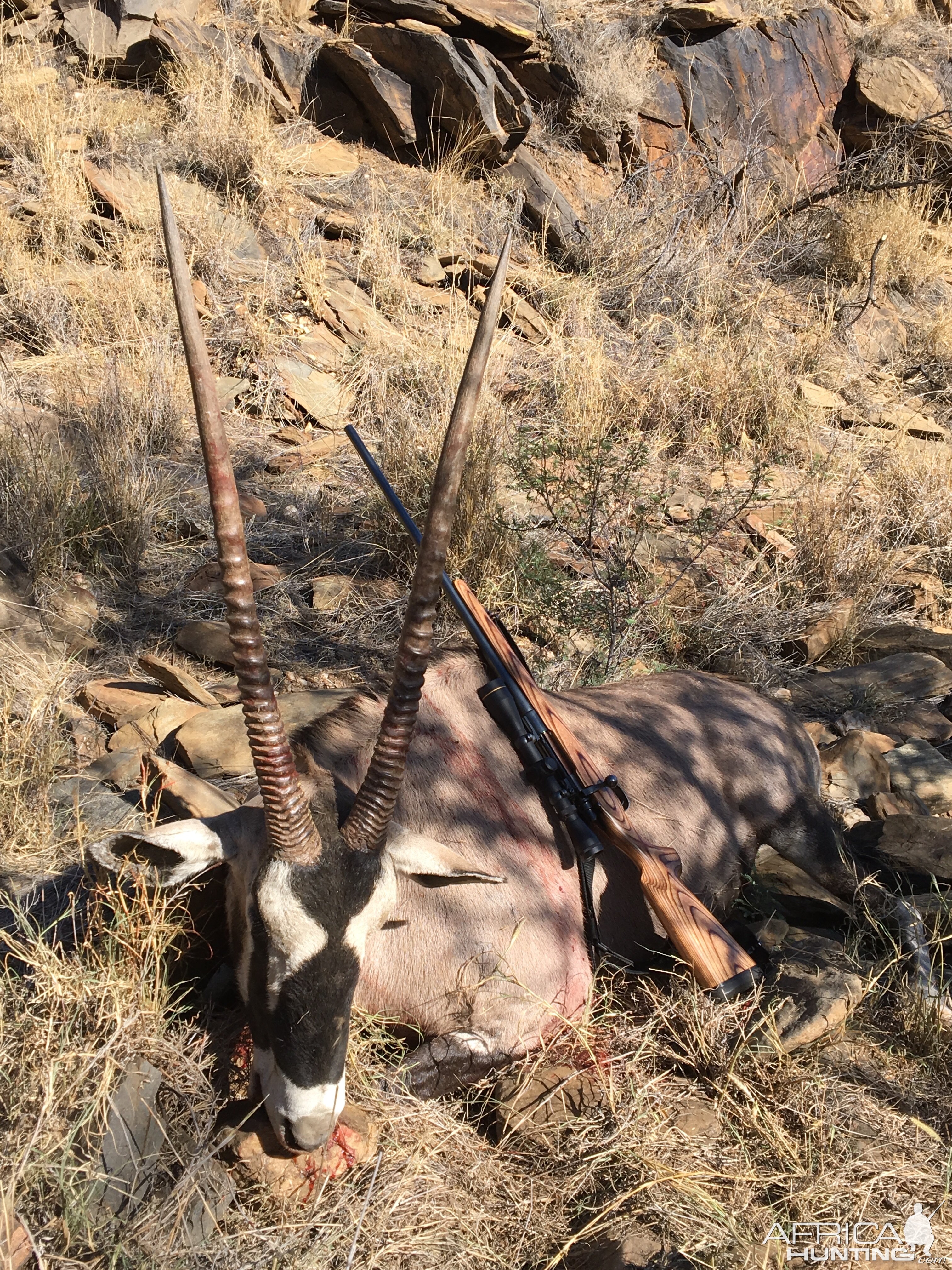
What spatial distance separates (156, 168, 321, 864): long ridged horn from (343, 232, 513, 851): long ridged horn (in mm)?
166

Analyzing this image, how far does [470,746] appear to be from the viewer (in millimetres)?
3684

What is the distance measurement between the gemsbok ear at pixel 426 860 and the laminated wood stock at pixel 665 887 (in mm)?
604

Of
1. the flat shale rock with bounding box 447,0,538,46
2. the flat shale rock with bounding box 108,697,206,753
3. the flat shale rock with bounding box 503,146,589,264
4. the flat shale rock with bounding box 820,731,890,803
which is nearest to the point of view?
→ the flat shale rock with bounding box 108,697,206,753

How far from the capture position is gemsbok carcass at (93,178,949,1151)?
2.61 metres

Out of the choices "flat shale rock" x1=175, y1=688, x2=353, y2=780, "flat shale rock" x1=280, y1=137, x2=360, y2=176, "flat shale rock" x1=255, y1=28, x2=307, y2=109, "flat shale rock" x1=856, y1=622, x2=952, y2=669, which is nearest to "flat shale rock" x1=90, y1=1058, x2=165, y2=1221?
"flat shale rock" x1=175, y1=688, x2=353, y2=780

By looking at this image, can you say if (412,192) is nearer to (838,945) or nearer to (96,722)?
(96,722)

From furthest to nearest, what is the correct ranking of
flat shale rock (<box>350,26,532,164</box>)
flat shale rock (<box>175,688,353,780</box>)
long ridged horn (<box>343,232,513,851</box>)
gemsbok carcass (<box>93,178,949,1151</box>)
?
1. flat shale rock (<box>350,26,532,164</box>)
2. flat shale rock (<box>175,688,353,780</box>)
3. gemsbok carcass (<box>93,178,949,1151</box>)
4. long ridged horn (<box>343,232,513,851</box>)

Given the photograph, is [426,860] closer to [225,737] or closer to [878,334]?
[225,737]

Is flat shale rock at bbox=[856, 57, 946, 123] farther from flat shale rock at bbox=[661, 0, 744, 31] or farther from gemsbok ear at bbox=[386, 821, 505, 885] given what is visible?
gemsbok ear at bbox=[386, 821, 505, 885]

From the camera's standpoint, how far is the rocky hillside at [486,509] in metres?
2.77

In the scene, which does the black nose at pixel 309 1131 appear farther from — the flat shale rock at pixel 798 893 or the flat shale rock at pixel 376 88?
the flat shale rock at pixel 376 88

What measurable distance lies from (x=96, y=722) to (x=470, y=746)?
1813 millimetres

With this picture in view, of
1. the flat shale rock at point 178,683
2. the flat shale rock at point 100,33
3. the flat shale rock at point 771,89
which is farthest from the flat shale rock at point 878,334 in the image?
the flat shale rock at point 178,683

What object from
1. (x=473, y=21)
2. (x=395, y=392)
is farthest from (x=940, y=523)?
(x=473, y=21)
